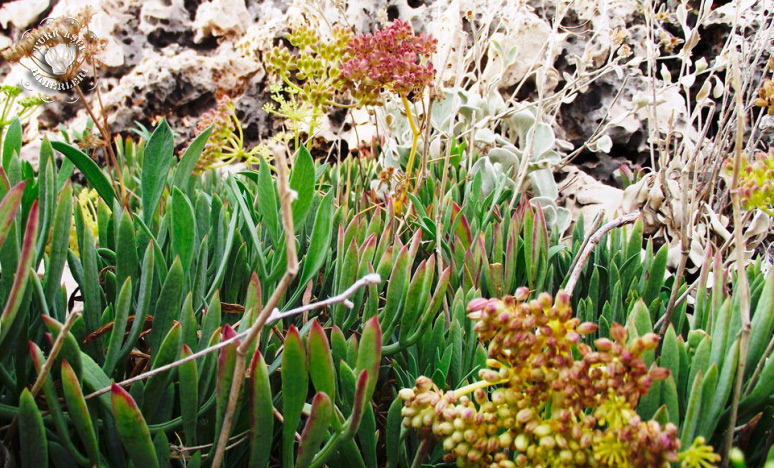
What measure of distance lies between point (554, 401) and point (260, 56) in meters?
2.52

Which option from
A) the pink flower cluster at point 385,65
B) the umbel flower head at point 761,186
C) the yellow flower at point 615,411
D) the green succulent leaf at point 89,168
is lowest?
the yellow flower at point 615,411

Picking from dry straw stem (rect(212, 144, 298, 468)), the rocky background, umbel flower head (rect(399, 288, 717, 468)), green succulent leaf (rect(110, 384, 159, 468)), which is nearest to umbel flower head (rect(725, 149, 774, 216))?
umbel flower head (rect(399, 288, 717, 468))

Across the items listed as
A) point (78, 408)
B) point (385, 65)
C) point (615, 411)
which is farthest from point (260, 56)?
point (615, 411)

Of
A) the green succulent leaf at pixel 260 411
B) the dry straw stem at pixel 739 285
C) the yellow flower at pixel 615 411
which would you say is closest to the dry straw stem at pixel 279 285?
→ the green succulent leaf at pixel 260 411

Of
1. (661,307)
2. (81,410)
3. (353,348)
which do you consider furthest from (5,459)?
(661,307)

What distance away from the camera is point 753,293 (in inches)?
30.0

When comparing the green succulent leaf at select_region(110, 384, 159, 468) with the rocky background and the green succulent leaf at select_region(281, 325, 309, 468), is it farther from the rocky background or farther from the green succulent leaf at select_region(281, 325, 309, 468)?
the rocky background

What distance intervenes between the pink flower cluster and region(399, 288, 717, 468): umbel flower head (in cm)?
67

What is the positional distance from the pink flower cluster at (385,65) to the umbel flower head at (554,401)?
0.67 meters

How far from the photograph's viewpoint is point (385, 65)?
105cm

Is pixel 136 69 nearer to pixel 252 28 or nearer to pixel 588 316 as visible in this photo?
pixel 252 28

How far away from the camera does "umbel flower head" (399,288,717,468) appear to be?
0.40 metres

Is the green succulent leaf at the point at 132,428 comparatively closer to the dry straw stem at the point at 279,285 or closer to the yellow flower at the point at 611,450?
the dry straw stem at the point at 279,285

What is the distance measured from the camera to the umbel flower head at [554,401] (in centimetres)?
40
